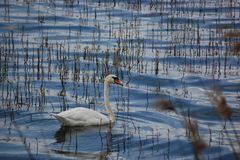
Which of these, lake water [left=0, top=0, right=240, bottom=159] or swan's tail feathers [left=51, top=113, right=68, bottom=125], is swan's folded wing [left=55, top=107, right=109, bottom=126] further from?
lake water [left=0, top=0, right=240, bottom=159]

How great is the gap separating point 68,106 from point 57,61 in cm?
342

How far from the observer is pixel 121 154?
869 cm

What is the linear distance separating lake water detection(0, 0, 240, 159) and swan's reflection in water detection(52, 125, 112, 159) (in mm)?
16

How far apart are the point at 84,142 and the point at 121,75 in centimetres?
480

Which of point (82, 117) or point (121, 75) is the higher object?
point (121, 75)

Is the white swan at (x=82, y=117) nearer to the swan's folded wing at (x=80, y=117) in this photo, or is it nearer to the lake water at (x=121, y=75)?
the swan's folded wing at (x=80, y=117)

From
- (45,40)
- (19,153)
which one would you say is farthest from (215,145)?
(45,40)

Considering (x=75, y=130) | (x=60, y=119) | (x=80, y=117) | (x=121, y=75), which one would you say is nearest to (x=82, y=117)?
(x=80, y=117)

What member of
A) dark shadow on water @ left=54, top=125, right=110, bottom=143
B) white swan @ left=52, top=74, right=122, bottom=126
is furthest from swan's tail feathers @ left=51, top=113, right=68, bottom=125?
dark shadow on water @ left=54, top=125, right=110, bottom=143

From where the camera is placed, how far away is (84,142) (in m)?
9.40

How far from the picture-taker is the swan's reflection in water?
868 centimetres

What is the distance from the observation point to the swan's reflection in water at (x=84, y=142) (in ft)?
28.5

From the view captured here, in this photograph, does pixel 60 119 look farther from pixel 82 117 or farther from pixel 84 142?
pixel 84 142

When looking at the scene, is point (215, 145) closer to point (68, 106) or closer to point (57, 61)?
point (68, 106)
